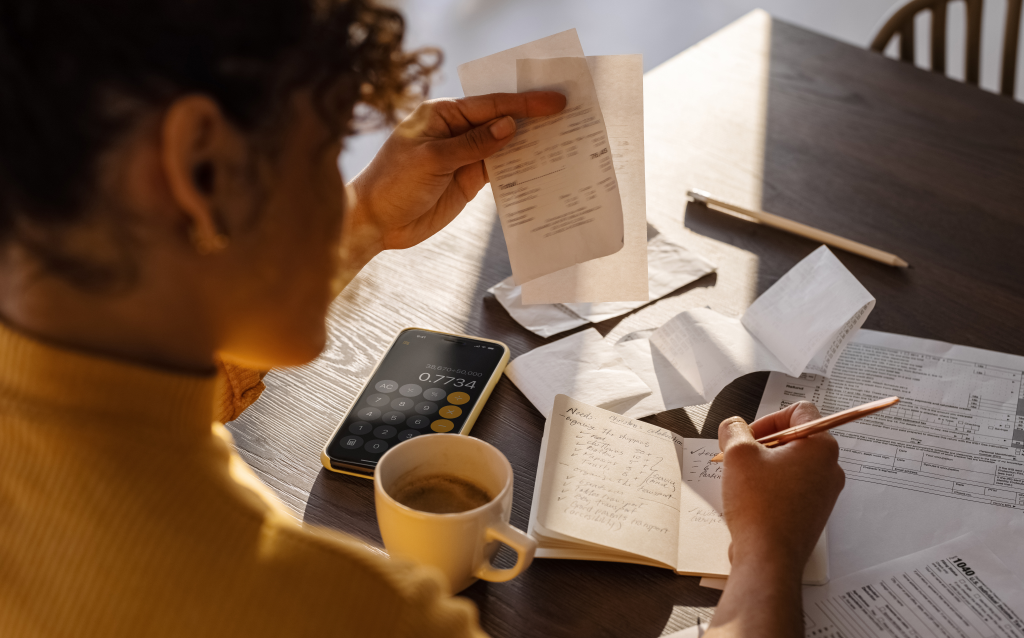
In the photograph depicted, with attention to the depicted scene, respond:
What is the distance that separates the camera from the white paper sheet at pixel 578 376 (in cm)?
81

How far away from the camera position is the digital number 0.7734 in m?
0.81

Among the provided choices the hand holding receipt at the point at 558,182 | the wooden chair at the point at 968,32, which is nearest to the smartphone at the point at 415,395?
the hand holding receipt at the point at 558,182

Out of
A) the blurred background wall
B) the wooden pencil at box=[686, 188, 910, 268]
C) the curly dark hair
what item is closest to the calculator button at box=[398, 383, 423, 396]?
the curly dark hair

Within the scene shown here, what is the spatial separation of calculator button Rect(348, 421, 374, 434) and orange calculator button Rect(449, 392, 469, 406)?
3.4 inches

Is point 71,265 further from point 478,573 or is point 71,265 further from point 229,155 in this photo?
point 478,573

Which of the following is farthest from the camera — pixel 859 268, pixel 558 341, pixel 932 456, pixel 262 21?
pixel 859 268

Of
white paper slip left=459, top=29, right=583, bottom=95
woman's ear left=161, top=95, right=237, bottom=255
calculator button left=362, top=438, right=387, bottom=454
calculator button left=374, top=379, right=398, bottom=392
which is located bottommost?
calculator button left=362, top=438, right=387, bottom=454

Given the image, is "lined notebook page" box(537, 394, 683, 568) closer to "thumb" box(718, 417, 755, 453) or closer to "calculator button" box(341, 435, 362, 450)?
"thumb" box(718, 417, 755, 453)

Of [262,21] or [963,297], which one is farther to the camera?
[963,297]

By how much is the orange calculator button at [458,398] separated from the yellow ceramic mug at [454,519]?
0.16 metres

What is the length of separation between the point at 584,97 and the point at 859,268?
48cm

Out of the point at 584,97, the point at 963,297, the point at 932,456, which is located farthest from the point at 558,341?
the point at 963,297

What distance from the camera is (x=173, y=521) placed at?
42 centimetres

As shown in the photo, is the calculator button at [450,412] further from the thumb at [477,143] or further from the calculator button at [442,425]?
the thumb at [477,143]
